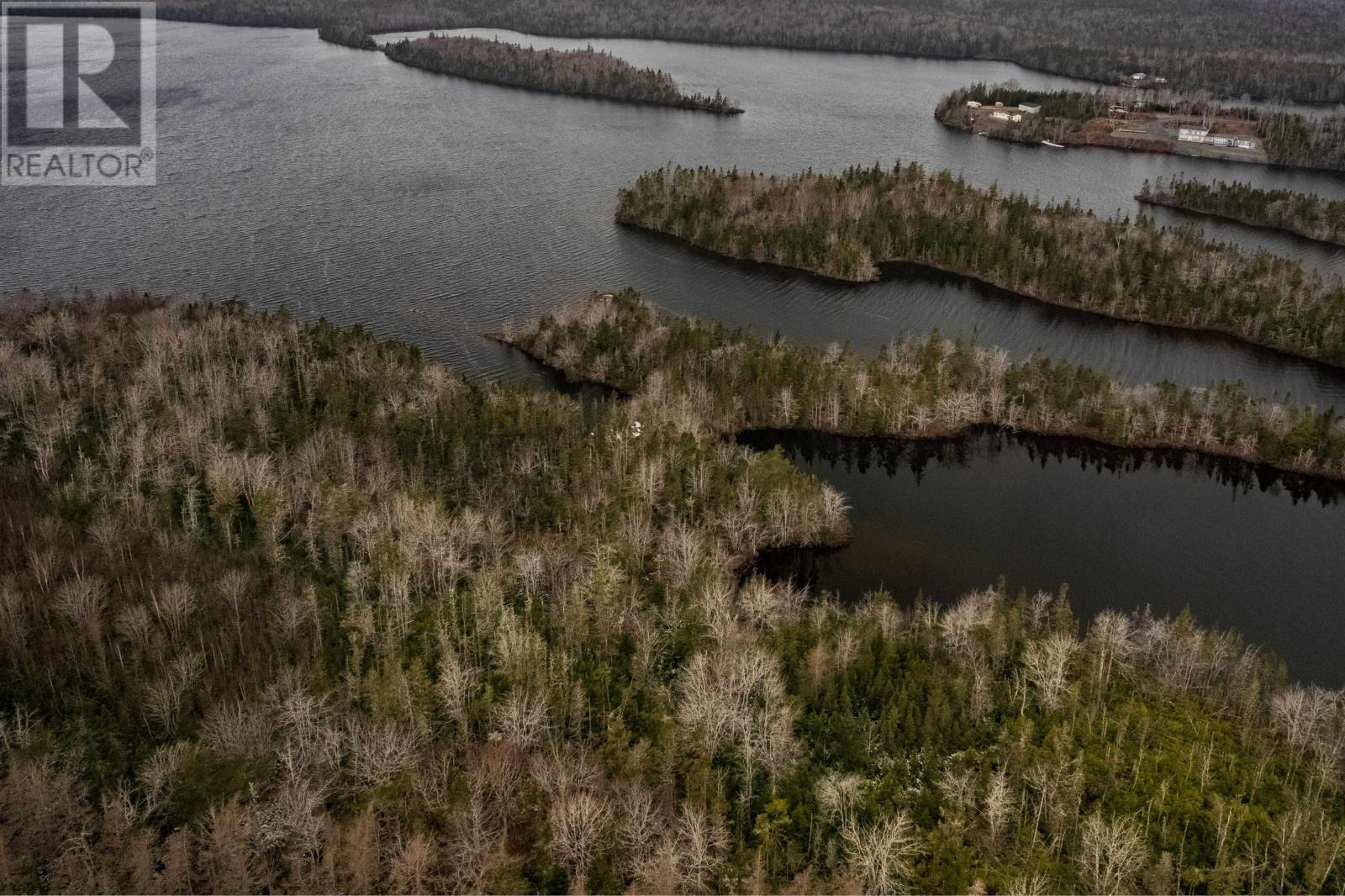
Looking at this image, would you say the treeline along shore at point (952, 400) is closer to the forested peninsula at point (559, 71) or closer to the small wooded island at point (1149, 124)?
the small wooded island at point (1149, 124)

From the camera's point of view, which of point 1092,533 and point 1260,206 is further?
point 1260,206

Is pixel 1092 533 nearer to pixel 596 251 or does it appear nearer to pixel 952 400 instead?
pixel 952 400

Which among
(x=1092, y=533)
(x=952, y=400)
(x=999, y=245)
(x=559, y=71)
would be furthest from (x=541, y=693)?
(x=559, y=71)

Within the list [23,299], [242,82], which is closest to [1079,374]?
[23,299]

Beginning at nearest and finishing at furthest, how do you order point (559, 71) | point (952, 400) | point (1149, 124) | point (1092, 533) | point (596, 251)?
point (1092, 533) < point (952, 400) < point (596, 251) < point (1149, 124) < point (559, 71)

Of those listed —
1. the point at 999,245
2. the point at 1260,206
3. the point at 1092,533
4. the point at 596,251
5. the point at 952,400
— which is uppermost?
the point at 1260,206

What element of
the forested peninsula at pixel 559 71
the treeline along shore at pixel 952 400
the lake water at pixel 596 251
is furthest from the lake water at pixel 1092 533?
the forested peninsula at pixel 559 71

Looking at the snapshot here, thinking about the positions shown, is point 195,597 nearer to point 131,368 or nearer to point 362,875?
point 362,875
